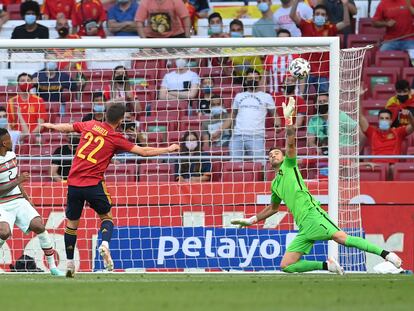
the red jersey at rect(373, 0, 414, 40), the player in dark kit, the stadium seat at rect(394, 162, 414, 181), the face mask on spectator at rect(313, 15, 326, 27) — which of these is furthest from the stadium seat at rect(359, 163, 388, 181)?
the player in dark kit

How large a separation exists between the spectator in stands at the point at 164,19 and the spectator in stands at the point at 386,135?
4218 millimetres

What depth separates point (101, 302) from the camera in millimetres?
10969

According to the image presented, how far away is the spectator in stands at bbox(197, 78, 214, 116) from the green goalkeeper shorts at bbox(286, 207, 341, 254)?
4.38 meters

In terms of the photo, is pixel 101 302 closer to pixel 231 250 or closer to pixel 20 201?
pixel 20 201

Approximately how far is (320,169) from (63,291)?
7246 millimetres

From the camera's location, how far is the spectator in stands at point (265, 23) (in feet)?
74.8

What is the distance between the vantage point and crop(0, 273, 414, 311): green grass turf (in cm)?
1064

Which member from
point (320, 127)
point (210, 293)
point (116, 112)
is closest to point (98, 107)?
point (320, 127)

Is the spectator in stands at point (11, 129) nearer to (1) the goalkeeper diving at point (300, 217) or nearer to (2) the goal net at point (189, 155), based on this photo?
(2) the goal net at point (189, 155)

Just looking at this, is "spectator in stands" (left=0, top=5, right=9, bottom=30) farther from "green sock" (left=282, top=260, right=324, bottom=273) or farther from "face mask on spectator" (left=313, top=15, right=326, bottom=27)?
"green sock" (left=282, top=260, right=324, bottom=273)

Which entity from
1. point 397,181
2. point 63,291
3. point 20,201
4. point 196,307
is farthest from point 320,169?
point 196,307

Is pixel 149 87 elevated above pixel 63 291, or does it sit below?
above

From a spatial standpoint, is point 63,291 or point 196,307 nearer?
point 196,307

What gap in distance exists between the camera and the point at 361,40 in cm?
2298
